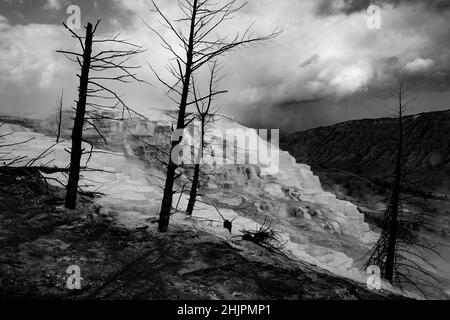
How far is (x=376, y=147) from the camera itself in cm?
14875

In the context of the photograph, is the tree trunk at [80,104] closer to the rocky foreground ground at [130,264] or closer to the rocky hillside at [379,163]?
the rocky foreground ground at [130,264]

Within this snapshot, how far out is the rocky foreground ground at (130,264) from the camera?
5.64 m

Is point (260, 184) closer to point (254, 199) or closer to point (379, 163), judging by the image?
point (254, 199)

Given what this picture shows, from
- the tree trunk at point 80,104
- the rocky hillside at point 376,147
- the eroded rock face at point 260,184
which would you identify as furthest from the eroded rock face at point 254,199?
the rocky hillside at point 376,147

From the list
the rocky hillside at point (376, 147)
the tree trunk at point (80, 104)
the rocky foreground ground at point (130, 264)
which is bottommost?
the rocky foreground ground at point (130, 264)

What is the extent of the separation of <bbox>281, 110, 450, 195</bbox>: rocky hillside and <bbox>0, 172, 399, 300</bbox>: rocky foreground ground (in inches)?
3811

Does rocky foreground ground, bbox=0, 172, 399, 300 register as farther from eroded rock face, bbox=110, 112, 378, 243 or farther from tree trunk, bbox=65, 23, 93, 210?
eroded rock face, bbox=110, 112, 378, 243

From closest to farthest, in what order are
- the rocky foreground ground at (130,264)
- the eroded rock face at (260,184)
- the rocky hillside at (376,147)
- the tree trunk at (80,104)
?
1. the rocky foreground ground at (130,264)
2. the tree trunk at (80,104)
3. the eroded rock face at (260,184)
4. the rocky hillside at (376,147)

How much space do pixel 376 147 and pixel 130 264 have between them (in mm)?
159149

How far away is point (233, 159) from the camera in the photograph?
40219mm

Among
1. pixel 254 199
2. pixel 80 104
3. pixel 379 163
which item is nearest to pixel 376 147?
pixel 379 163

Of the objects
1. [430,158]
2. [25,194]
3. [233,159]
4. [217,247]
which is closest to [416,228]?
[233,159]

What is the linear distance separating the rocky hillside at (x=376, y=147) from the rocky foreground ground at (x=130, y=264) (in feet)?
318
